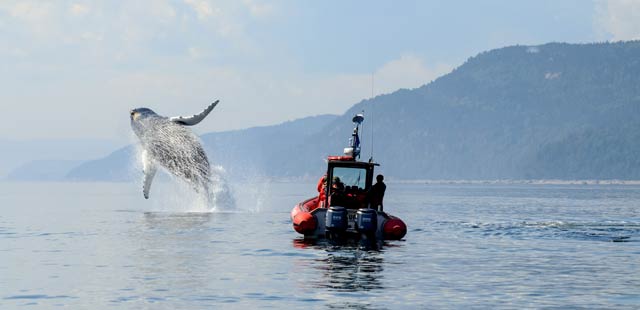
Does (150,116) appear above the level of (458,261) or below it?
above

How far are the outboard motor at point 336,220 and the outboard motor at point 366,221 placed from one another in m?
0.49

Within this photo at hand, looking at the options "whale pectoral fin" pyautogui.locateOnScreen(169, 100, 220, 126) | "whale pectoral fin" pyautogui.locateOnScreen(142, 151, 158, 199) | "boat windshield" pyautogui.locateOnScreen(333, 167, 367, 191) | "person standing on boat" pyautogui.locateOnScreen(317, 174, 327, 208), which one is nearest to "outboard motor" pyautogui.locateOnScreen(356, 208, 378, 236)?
"boat windshield" pyautogui.locateOnScreen(333, 167, 367, 191)

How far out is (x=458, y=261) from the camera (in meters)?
32.2

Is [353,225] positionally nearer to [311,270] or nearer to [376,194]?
[376,194]

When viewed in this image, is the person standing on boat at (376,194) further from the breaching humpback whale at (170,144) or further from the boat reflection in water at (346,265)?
the breaching humpback whale at (170,144)

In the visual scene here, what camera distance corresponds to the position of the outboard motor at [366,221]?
36.1 metres

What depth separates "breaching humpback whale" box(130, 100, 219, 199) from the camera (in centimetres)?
5569

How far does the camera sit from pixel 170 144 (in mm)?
55875

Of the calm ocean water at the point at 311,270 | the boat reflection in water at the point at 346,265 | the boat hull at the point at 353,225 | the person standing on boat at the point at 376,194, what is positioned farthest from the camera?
the person standing on boat at the point at 376,194

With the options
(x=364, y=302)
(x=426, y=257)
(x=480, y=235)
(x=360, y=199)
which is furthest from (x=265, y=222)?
(x=364, y=302)

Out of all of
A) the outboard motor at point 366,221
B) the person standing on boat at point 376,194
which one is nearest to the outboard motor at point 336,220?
the outboard motor at point 366,221

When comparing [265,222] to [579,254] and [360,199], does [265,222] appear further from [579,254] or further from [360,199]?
[579,254]

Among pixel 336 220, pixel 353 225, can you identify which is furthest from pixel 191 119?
pixel 336 220

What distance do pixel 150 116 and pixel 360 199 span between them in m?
20.7
